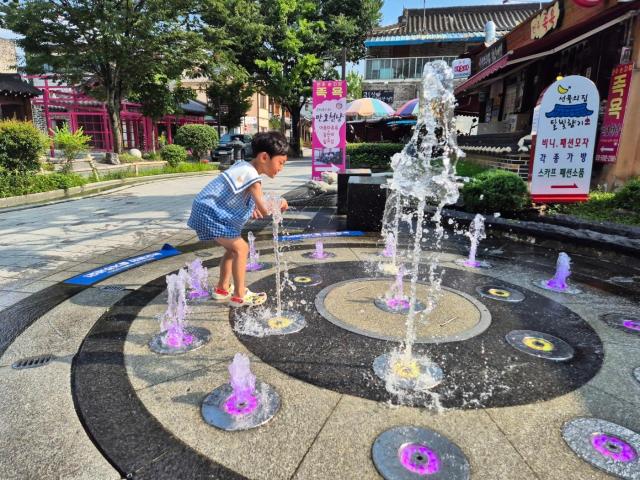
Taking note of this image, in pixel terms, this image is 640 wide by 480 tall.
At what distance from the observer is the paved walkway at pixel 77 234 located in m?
4.66

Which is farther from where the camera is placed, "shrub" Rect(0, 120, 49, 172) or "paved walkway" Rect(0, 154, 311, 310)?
"shrub" Rect(0, 120, 49, 172)

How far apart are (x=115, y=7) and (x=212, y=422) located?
20815 mm

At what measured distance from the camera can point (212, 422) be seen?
2162 millimetres

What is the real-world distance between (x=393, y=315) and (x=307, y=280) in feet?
3.82

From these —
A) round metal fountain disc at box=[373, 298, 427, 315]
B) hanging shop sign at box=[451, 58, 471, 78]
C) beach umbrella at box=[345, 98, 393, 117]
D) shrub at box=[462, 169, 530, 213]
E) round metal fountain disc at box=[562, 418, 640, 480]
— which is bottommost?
round metal fountain disc at box=[562, 418, 640, 480]

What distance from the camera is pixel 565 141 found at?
683 cm

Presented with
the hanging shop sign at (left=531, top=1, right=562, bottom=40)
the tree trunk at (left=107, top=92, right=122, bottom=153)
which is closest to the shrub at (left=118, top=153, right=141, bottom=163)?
the tree trunk at (left=107, top=92, right=122, bottom=153)

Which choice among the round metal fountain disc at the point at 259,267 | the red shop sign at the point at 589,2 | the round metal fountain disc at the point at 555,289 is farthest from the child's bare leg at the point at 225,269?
the red shop sign at the point at 589,2

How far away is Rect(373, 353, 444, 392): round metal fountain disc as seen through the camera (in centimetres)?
249

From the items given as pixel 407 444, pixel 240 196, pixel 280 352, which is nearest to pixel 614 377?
pixel 407 444

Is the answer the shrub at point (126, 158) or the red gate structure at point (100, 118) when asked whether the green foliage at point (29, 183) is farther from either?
the red gate structure at point (100, 118)

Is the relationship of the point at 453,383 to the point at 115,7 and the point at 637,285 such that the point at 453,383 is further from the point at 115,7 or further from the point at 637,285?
the point at 115,7

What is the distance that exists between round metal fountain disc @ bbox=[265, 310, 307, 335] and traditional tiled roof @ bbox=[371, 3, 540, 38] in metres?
30.0

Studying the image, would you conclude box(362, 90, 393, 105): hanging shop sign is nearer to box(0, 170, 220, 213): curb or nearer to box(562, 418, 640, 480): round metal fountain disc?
box(0, 170, 220, 213): curb
